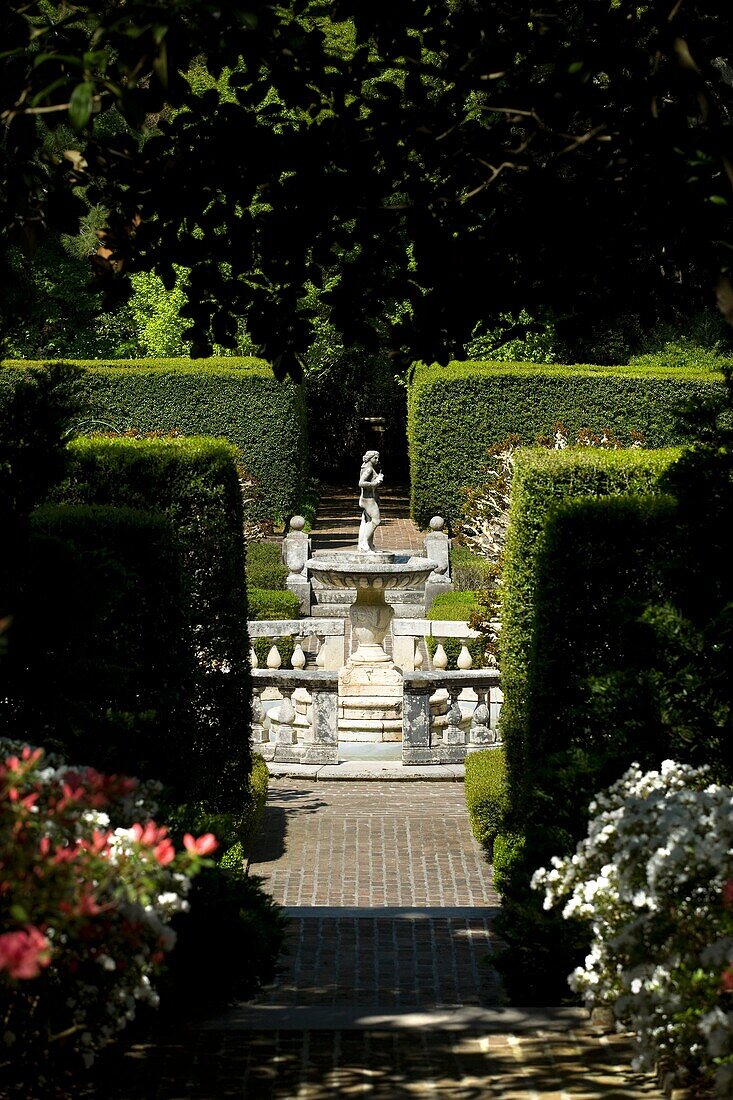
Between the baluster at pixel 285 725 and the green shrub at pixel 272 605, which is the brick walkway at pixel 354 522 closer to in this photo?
the green shrub at pixel 272 605

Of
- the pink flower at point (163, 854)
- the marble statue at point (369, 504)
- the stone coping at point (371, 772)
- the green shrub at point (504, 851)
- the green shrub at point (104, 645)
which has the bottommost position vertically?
the green shrub at point (504, 851)

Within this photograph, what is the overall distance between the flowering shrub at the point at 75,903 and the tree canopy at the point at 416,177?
290cm

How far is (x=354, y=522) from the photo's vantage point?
1321 inches

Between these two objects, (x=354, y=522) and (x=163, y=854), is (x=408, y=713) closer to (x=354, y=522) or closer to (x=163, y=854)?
(x=163, y=854)

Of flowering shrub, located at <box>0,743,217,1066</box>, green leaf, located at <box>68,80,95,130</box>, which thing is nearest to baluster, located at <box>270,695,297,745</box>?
flowering shrub, located at <box>0,743,217,1066</box>

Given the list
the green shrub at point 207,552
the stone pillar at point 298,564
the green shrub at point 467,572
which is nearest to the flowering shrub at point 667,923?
the green shrub at point 207,552

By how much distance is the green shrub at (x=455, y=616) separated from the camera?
17.6 meters

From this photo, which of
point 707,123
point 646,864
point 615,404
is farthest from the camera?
point 615,404

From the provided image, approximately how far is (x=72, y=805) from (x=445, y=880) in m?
7.24

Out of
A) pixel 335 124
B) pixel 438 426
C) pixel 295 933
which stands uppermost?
pixel 438 426

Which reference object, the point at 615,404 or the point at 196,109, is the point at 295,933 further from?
the point at 615,404

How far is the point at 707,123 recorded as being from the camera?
591cm

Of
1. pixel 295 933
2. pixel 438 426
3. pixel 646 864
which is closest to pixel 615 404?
pixel 438 426

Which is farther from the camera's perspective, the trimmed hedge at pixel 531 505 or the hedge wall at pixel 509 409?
the hedge wall at pixel 509 409
